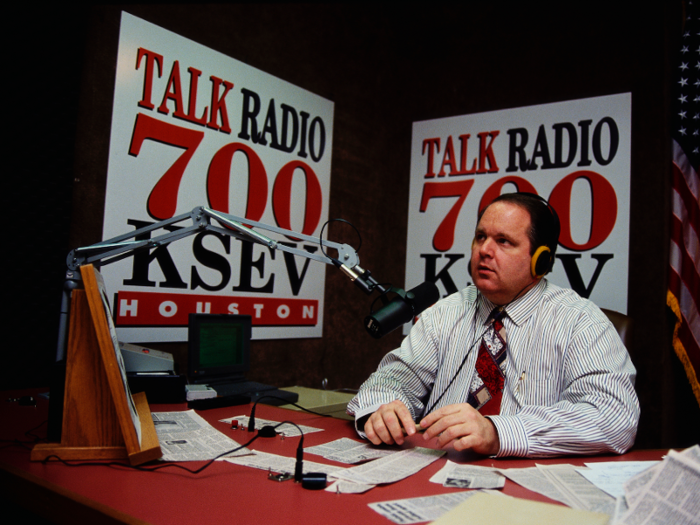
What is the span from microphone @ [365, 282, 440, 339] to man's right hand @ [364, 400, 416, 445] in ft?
0.59

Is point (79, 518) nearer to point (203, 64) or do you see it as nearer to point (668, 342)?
point (203, 64)

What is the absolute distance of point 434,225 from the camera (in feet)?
11.2

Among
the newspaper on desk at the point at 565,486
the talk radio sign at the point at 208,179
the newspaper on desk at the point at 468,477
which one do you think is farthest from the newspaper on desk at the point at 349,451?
the talk radio sign at the point at 208,179

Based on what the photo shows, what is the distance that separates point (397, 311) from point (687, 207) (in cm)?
211

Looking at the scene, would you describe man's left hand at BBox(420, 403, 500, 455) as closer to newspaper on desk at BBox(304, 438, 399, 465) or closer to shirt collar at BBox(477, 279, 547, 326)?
newspaper on desk at BBox(304, 438, 399, 465)

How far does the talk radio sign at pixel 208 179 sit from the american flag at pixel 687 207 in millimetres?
1867

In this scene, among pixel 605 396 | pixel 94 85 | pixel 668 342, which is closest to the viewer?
pixel 605 396

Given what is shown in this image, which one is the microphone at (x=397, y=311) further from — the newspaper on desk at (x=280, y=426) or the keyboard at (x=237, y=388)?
the keyboard at (x=237, y=388)

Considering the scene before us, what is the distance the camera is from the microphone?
124cm

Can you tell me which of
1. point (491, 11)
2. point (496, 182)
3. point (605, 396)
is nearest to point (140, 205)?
point (605, 396)

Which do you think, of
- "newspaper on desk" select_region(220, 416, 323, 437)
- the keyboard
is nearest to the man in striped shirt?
"newspaper on desk" select_region(220, 416, 323, 437)

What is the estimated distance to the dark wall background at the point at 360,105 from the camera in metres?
1.87

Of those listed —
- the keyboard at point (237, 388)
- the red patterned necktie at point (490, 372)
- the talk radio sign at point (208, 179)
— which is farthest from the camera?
the talk radio sign at point (208, 179)

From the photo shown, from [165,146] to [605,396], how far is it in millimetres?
1953
